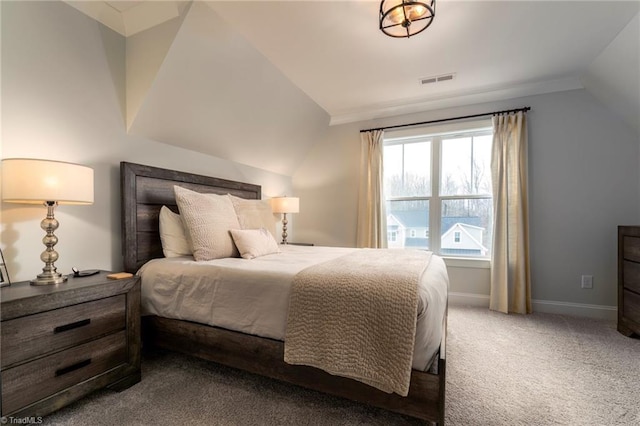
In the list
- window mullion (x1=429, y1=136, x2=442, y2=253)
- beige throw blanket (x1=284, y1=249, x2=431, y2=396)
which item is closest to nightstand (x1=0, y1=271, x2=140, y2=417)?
beige throw blanket (x1=284, y1=249, x2=431, y2=396)

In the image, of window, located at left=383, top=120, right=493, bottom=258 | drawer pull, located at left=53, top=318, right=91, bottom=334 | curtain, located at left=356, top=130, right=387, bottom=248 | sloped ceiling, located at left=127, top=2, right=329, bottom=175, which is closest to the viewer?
drawer pull, located at left=53, top=318, right=91, bottom=334

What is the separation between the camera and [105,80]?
80.7 inches

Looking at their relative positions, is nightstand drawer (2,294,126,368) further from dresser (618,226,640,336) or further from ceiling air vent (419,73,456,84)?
dresser (618,226,640,336)

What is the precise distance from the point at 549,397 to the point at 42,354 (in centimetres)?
265

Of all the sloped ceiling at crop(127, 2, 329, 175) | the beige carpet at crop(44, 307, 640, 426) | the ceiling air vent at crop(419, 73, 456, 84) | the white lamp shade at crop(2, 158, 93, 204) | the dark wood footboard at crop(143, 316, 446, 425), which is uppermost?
the ceiling air vent at crop(419, 73, 456, 84)

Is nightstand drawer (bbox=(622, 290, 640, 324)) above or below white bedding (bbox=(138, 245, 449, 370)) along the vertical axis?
below

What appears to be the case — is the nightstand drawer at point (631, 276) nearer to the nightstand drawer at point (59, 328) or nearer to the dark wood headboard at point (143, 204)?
the nightstand drawer at point (59, 328)

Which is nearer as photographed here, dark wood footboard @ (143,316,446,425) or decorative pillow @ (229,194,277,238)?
dark wood footboard @ (143,316,446,425)

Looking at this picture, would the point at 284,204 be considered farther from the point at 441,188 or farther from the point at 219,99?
the point at 441,188

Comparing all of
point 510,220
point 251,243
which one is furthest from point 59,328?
point 510,220

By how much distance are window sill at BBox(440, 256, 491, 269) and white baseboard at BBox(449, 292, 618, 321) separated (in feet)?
1.12

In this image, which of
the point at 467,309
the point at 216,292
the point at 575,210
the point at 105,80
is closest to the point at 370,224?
the point at 467,309

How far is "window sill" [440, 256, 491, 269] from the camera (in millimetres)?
3260

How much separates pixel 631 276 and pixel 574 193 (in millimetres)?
952
